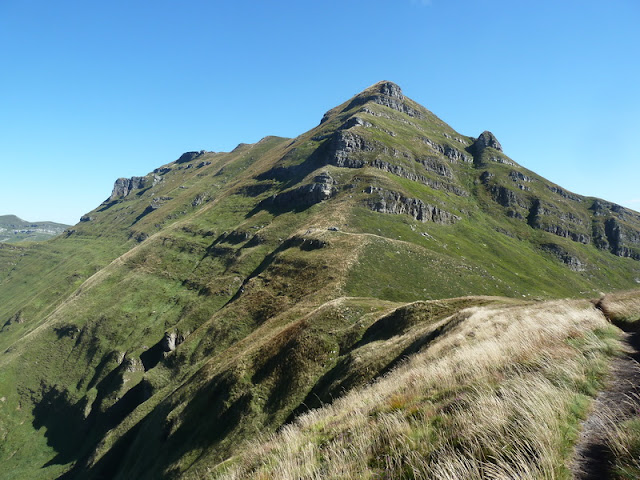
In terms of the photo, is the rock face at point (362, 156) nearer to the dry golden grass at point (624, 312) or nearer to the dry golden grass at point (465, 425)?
the dry golden grass at point (624, 312)

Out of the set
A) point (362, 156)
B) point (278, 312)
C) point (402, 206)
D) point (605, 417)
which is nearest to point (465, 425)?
point (605, 417)

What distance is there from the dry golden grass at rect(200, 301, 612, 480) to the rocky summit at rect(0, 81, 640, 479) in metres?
0.16

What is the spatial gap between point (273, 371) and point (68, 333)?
4879 inches

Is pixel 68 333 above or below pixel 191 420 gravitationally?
below

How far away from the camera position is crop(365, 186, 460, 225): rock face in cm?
13212

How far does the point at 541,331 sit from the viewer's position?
12844 mm

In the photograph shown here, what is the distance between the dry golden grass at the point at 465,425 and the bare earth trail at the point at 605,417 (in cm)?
22

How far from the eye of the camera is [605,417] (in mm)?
5852

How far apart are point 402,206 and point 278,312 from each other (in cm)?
8237

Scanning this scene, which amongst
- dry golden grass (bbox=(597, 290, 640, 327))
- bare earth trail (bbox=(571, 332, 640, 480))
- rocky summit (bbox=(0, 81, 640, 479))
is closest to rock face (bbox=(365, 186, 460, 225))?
rocky summit (bbox=(0, 81, 640, 479))

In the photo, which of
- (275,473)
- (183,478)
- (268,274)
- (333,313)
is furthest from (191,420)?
(268,274)

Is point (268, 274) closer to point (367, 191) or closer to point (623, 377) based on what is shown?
point (367, 191)

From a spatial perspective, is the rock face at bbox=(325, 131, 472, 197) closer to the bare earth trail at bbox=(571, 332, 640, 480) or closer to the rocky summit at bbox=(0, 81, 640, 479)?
the rocky summit at bbox=(0, 81, 640, 479)

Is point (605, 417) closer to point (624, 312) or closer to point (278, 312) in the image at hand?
point (624, 312)
